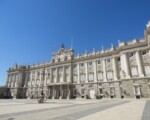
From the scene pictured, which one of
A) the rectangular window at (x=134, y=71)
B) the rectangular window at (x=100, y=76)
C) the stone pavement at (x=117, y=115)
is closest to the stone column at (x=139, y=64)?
the rectangular window at (x=134, y=71)

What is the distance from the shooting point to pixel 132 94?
36375mm

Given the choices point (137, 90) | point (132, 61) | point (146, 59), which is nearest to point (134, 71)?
point (132, 61)

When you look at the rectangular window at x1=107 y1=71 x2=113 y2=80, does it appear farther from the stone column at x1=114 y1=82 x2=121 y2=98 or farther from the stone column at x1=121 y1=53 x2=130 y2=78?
the stone column at x1=121 y1=53 x2=130 y2=78

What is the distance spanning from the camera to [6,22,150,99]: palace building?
122 ft

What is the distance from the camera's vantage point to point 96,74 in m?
46.9

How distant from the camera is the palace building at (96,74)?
37.1 metres

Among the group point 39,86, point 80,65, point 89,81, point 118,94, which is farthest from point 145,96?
point 39,86

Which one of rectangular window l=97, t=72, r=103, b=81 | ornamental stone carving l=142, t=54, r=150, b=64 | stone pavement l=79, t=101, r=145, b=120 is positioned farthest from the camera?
rectangular window l=97, t=72, r=103, b=81

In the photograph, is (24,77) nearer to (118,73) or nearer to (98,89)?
(98,89)

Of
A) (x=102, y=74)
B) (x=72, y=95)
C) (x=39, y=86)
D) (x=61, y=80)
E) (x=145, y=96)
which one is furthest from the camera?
(x=39, y=86)

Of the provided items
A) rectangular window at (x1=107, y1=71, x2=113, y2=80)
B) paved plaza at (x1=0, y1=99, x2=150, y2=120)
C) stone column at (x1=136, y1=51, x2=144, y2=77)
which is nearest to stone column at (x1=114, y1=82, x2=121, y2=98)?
rectangular window at (x1=107, y1=71, x2=113, y2=80)

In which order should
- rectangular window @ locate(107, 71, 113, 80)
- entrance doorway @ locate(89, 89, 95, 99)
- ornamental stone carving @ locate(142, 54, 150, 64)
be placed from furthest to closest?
entrance doorway @ locate(89, 89, 95, 99) → rectangular window @ locate(107, 71, 113, 80) → ornamental stone carving @ locate(142, 54, 150, 64)

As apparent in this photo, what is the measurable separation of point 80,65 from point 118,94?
707 inches

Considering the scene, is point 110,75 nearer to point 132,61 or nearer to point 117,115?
point 132,61
